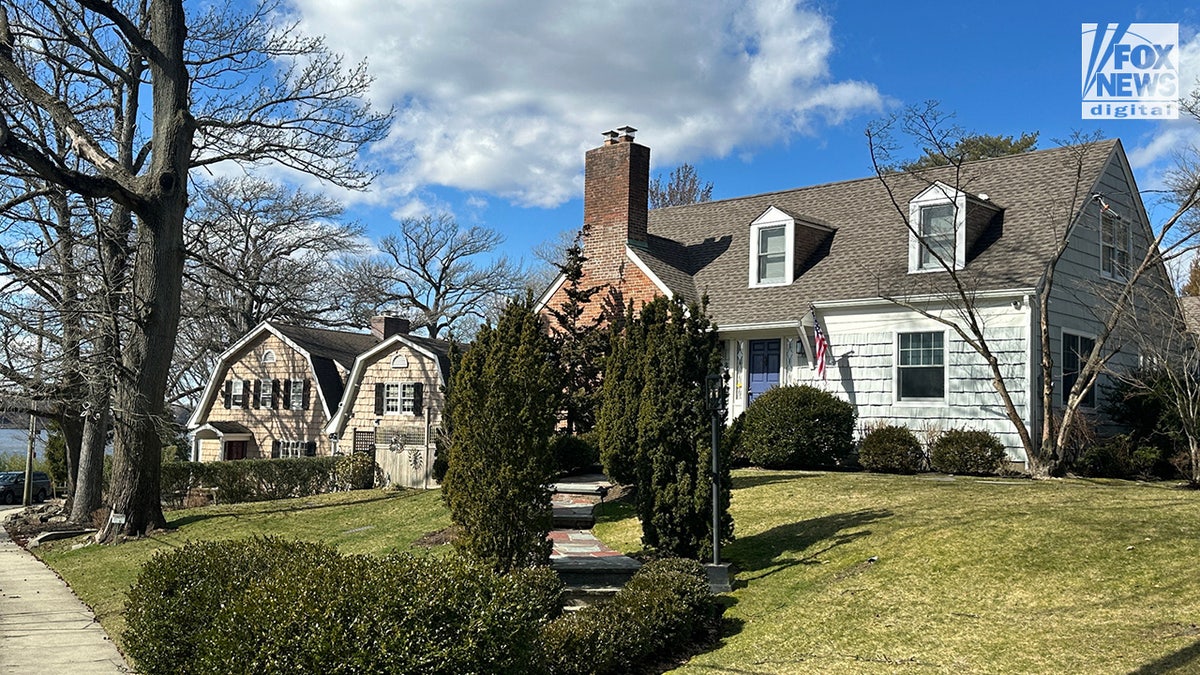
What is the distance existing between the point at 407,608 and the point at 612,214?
16.8 meters

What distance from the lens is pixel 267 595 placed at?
5.83 meters

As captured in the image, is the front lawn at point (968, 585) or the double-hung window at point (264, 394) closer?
the front lawn at point (968, 585)

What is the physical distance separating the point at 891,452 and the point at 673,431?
7485mm

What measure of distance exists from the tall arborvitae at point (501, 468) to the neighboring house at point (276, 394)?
24538mm

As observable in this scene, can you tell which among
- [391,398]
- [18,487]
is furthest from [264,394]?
[18,487]

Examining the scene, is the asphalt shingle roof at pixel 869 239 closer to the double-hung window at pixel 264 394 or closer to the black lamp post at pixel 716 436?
the black lamp post at pixel 716 436

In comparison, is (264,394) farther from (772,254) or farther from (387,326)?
(772,254)

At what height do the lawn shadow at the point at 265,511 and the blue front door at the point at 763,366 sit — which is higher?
the blue front door at the point at 763,366

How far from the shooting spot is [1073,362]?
60.0ft

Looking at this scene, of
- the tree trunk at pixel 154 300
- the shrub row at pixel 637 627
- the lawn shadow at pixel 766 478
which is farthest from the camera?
the tree trunk at pixel 154 300

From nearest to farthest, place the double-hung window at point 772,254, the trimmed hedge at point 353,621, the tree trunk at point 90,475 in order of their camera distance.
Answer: the trimmed hedge at point 353,621
the double-hung window at point 772,254
the tree trunk at point 90,475

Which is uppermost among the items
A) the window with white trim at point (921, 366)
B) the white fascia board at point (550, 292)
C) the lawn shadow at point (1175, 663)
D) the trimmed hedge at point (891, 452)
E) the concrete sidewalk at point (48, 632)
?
the white fascia board at point (550, 292)

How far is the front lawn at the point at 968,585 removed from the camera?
7.24m

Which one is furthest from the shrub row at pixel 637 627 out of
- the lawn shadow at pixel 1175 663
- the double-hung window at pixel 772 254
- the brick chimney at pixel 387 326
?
the brick chimney at pixel 387 326
